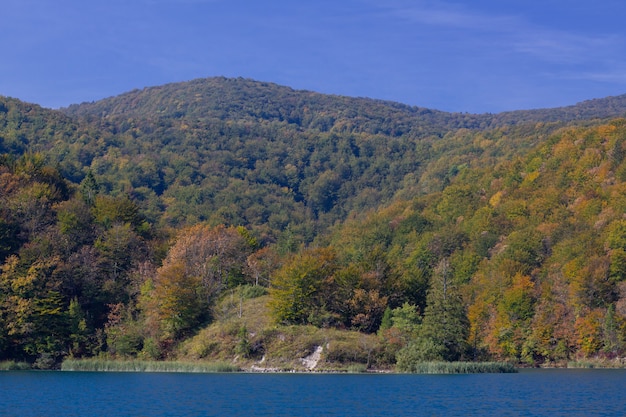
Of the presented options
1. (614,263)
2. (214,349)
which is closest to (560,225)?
(614,263)

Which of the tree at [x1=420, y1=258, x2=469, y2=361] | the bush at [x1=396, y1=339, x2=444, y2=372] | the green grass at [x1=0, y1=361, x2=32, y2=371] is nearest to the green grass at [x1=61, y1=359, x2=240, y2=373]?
the green grass at [x1=0, y1=361, x2=32, y2=371]

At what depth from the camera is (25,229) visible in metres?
107

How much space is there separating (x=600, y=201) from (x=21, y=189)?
92.8 meters

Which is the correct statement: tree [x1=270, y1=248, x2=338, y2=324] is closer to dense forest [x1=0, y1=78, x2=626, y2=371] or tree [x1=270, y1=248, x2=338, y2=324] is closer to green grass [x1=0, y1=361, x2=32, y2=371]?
dense forest [x1=0, y1=78, x2=626, y2=371]

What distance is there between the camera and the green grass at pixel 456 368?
80438mm

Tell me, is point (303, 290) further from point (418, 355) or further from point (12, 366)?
point (12, 366)

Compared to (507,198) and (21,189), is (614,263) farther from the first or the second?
(21,189)

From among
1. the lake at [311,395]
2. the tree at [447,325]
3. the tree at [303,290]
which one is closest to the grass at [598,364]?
the tree at [447,325]

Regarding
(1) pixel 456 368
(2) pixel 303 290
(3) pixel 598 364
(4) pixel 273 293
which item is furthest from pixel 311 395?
(3) pixel 598 364

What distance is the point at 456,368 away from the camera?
8044 cm

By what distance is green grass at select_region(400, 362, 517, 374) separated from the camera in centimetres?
8044

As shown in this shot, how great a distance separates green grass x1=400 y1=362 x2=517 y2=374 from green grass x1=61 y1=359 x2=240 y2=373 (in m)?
20.3

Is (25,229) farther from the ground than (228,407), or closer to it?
farther from the ground

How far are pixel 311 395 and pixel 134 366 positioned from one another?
37823 millimetres
